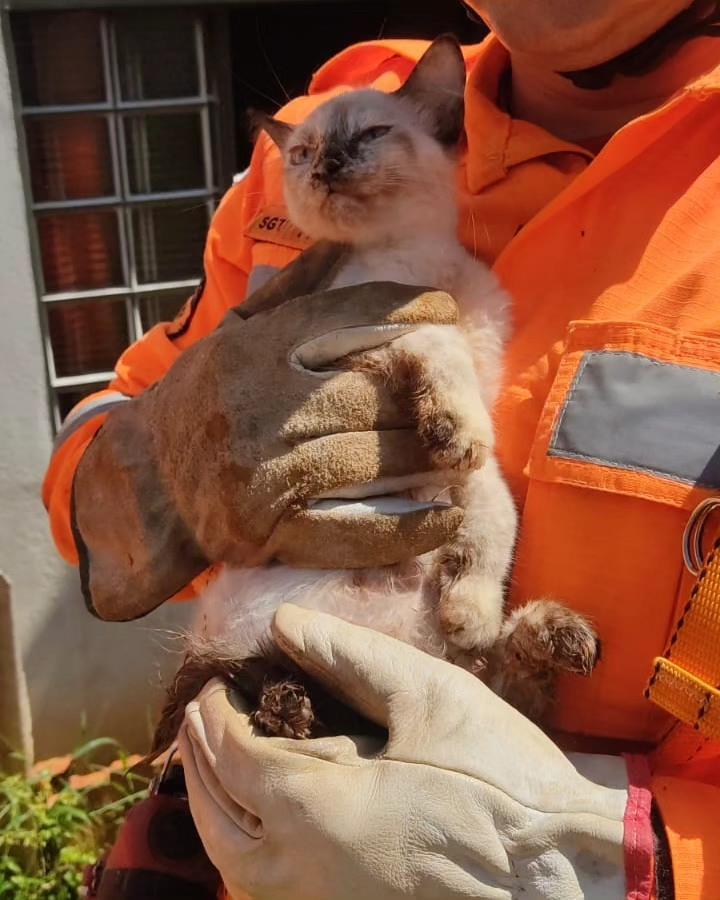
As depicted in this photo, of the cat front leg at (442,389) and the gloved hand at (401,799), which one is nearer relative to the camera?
the gloved hand at (401,799)

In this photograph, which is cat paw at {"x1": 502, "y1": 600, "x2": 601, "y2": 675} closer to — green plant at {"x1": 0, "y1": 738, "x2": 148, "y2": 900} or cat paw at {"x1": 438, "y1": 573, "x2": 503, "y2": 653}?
cat paw at {"x1": 438, "y1": 573, "x2": 503, "y2": 653}

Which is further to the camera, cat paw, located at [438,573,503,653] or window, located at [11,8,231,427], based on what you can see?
window, located at [11,8,231,427]

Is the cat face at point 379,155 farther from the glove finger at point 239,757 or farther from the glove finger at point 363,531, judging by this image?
the glove finger at point 239,757

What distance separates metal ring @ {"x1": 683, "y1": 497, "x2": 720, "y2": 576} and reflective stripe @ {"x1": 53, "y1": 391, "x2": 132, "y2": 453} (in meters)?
1.18

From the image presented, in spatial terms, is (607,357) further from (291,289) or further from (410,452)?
(291,289)

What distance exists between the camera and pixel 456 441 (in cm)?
135

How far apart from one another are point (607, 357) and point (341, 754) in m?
0.62

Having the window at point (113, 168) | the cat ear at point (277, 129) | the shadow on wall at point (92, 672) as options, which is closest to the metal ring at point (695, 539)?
the cat ear at point (277, 129)

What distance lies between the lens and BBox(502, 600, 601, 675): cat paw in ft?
3.79

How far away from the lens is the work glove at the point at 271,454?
4.48 ft

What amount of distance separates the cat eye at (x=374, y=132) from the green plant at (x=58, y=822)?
2274 mm

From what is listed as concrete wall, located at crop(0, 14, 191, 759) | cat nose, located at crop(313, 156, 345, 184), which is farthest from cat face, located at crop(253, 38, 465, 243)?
concrete wall, located at crop(0, 14, 191, 759)

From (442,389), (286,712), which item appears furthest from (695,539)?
(286,712)

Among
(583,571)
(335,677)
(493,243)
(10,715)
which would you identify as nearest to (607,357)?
(583,571)
